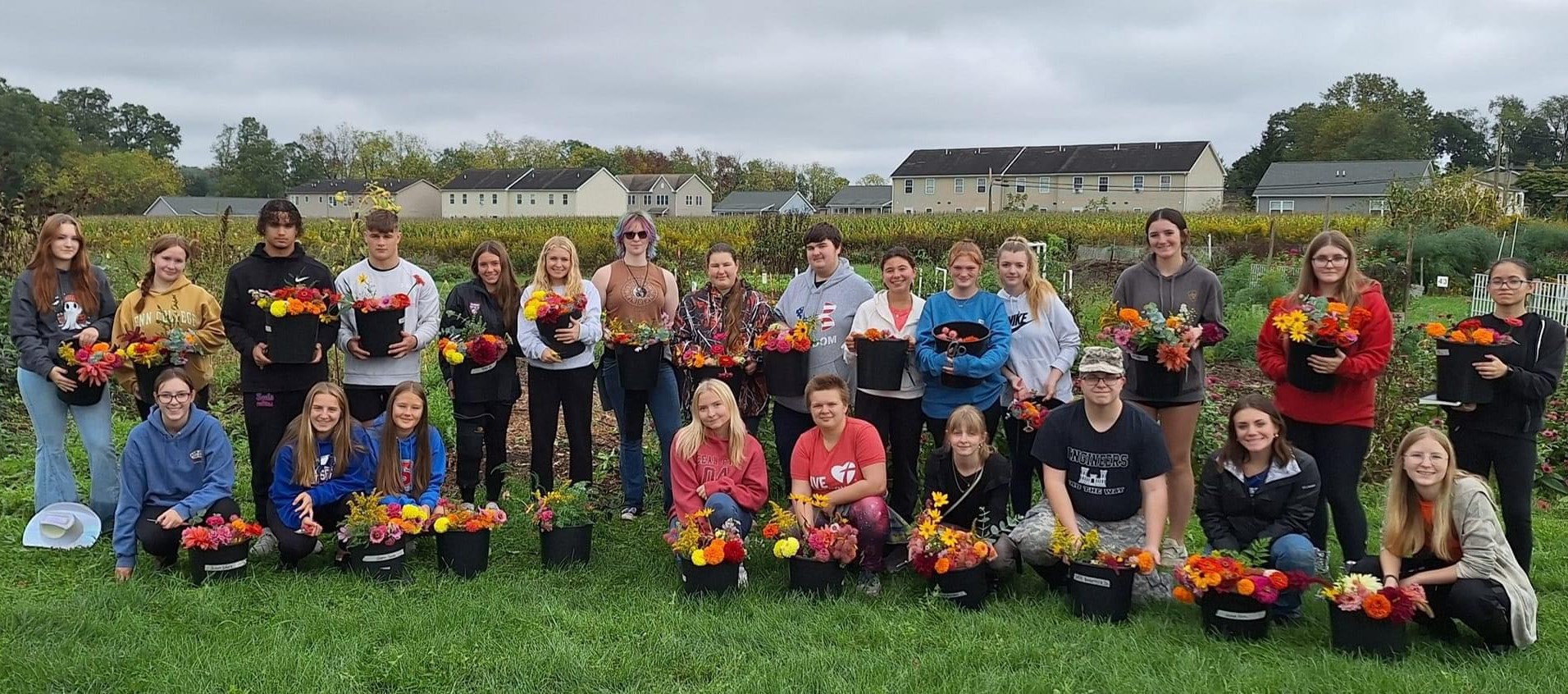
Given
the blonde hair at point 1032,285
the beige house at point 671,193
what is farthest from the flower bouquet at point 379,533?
the beige house at point 671,193

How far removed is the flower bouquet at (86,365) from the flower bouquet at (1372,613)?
5.31 meters

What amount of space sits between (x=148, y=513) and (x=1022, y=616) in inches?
151

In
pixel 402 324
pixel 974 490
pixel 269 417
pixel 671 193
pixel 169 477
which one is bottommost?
pixel 974 490

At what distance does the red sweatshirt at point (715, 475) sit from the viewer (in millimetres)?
4594

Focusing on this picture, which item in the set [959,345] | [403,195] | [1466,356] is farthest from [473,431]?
[403,195]

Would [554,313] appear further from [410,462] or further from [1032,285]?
[1032,285]

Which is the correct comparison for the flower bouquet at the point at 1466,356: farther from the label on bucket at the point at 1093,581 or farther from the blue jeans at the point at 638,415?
the blue jeans at the point at 638,415

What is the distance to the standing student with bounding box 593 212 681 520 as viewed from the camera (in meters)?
5.26

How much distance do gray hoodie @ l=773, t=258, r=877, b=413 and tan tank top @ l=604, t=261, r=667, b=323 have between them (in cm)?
67

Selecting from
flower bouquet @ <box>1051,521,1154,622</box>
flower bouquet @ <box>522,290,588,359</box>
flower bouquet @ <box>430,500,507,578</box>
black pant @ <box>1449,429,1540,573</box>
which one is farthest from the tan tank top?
black pant @ <box>1449,429,1540,573</box>

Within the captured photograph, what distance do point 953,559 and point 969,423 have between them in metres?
0.64

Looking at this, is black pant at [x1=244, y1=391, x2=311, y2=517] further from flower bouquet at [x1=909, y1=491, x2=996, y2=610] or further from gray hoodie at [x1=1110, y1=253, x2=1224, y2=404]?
gray hoodie at [x1=1110, y1=253, x2=1224, y2=404]

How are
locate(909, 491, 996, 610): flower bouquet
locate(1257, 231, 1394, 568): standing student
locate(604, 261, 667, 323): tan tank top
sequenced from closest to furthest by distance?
locate(909, 491, 996, 610): flower bouquet < locate(1257, 231, 1394, 568): standing student < locate(604, 261, 667, 323): tan tank top

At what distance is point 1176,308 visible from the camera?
15.0ft
